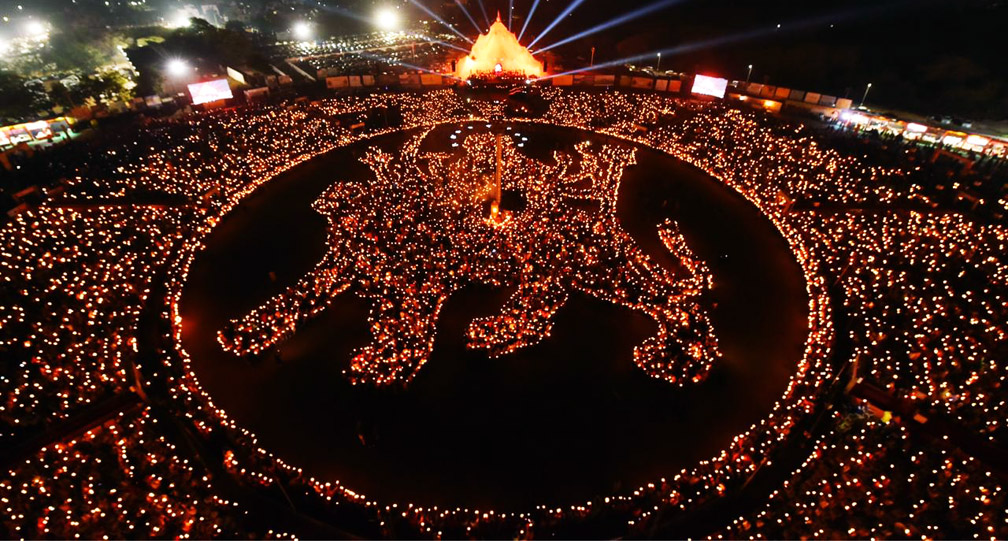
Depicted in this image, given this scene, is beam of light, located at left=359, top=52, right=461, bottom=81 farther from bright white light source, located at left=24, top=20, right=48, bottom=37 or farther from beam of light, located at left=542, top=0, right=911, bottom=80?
bright white light source, located at left=24, top=20, right=48, bottom=37

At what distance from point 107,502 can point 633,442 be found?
13254mm

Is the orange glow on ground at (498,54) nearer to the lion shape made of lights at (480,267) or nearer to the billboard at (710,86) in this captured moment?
the billboard at (710,86)

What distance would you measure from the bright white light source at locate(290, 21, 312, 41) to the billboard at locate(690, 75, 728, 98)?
6196cm

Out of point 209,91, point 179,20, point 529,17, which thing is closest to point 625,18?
point 529,17

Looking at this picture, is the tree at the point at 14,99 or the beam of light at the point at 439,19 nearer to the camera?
the tree at the point at 14,99

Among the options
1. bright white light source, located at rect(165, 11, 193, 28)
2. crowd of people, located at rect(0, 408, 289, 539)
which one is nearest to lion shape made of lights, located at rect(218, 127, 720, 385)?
crowd of people, located at rect(0, 408, 289, 539)

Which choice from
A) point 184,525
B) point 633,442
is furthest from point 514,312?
point 184,525

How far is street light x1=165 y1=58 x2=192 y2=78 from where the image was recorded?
144 ft

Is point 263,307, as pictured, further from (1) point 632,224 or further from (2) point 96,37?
(2) point 96,37

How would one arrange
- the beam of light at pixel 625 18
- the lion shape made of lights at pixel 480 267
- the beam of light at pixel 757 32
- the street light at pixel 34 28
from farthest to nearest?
the street light at pixel 34 28
the beam of light at pixel 625 18
the beam of light at pixel 757 32
the lion shape made of lights at pixel 480 267

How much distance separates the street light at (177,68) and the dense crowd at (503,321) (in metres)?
→ 17.8

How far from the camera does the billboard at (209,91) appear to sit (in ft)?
115

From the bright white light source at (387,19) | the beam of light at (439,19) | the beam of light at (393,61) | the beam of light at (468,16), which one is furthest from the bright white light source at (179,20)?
the beam of light at (468,16)

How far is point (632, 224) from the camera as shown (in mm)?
23000
